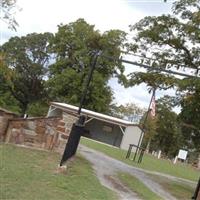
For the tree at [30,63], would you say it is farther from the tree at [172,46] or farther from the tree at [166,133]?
the tree at [172,46]

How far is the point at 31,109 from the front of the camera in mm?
63781

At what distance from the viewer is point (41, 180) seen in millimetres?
9961

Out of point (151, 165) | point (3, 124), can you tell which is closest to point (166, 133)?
point (151, 165)

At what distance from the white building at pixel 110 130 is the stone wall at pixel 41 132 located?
3079cm

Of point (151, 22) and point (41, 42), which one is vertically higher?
point (41, 42)

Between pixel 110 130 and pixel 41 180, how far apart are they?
3919cm

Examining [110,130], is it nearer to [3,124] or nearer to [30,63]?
[30,63]

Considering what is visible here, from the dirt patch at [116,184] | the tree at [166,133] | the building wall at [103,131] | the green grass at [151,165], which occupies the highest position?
the tree at [166,133]

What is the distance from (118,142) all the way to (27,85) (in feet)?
73.0

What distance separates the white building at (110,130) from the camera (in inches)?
1838

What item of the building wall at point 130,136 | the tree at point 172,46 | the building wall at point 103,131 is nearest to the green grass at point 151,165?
the tree at point 172,46

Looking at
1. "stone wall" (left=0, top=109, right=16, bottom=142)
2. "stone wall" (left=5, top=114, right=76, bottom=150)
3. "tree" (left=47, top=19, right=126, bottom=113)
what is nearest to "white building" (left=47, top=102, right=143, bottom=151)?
"tree" (left=47, top=19, right=126, bottom=113)

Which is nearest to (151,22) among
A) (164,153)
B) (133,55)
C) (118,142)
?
(133,55)

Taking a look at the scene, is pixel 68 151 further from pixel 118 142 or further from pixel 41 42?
pixel 41 42
